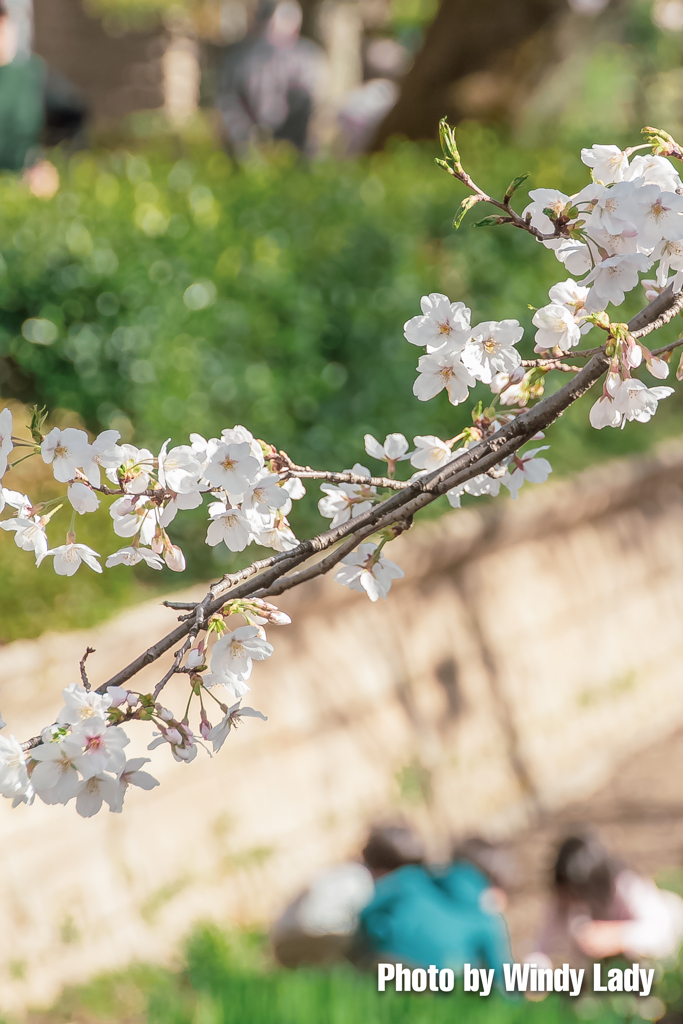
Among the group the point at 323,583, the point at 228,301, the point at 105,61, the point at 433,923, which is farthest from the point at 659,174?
the point at 105,61

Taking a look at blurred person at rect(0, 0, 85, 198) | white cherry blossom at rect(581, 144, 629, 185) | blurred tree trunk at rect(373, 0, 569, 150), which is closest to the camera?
white cherry blossom at rect(581, 144, 629, 185)

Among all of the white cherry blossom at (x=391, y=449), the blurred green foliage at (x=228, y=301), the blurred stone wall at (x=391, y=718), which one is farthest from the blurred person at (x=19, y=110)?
the white cherry blossom at (x=391, y=449)

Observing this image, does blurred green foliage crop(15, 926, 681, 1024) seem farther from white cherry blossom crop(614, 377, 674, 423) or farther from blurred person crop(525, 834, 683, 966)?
white cherry blossom crop(614, 377, 674, 423)

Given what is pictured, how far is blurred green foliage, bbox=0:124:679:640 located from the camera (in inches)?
151

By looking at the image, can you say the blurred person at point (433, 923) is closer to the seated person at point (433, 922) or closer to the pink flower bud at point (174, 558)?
the seated person at point (433, 922)

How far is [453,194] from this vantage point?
211 inches

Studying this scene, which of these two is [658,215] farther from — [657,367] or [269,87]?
[269,87]

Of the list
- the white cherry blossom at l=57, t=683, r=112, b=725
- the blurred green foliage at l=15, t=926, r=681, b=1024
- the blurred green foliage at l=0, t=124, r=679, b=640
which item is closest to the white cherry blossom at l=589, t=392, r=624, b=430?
the white cherry blossom at l=57, t=683, r=112, b=725

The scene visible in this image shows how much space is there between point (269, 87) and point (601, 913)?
20.5ft

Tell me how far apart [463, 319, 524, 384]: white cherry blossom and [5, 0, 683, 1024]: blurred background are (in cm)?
191

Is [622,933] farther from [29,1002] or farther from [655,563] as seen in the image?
[655,563]

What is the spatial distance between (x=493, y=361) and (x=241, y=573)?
351 millimetres

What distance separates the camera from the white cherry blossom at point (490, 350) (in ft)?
3.66

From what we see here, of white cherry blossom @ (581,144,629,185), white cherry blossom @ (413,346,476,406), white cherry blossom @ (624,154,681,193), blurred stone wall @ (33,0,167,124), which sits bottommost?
white cherry blossom @ (413,346,476,406)
